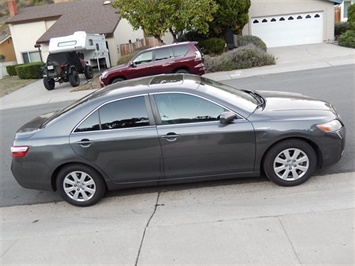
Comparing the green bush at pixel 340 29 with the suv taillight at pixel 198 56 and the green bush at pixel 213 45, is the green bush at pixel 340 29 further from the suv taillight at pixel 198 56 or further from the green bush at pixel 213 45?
the suv taillight at pixel 198 56

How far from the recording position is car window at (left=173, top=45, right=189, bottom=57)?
13.0 m

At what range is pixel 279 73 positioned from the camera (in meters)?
13.2

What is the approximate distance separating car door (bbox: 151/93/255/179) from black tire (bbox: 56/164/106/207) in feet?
3.05

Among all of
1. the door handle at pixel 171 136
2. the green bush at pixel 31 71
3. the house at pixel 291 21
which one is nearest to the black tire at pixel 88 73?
the green bush at pixel 31 71

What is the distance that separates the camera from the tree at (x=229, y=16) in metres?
18.2

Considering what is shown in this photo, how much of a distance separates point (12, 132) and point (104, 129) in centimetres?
587

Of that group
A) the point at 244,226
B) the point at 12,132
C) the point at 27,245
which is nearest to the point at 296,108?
the point at 244,226

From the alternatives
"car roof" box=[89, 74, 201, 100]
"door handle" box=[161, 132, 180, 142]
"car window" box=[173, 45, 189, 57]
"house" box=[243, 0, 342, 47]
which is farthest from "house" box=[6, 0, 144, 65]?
"door handle" box=[161, 132, 180, 142]

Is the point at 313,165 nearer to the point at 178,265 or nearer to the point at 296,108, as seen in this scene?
the point at 296,108

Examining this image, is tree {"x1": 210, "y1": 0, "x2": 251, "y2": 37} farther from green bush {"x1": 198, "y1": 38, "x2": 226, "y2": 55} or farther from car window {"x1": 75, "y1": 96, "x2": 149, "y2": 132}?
car window {"x1": 75, "y1": 96, "x2": 149, "y2": 132}


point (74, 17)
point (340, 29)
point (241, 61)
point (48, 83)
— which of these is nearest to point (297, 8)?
point (340, 29)

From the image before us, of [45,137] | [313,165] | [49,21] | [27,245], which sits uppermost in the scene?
[49,21]

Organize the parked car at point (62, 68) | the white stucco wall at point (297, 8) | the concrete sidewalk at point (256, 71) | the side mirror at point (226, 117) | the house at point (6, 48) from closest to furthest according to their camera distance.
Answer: the side mirror at point (226, 117)
the concrete sidewalk at point (256, 71)
the parked car at point (62, 68)
the white stucco wall at point (297, 8)
the house at point (6, 48)

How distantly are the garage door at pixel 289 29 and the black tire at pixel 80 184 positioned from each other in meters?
21.1
